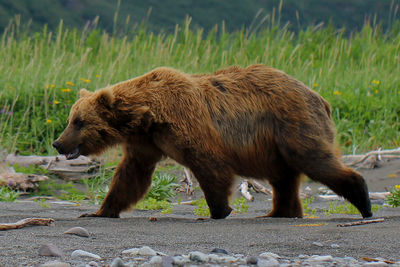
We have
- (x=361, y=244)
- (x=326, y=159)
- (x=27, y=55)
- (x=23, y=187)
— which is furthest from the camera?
(x=27, y=55)

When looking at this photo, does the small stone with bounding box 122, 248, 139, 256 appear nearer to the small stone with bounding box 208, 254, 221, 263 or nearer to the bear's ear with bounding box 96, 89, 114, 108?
the small stone with bounding box 208, 254, 221, 263

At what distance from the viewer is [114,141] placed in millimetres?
4902

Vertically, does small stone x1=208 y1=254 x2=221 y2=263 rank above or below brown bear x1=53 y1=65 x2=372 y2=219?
below

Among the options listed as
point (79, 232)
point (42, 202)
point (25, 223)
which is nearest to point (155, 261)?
point (79, 232)

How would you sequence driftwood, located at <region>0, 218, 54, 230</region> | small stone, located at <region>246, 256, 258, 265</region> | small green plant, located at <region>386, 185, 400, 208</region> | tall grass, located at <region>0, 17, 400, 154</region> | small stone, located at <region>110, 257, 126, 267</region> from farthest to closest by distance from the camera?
tall grass, located at <region>0, 17, 400, 154</region> → small green plant, located at <region>386, 185, 400, 208</region> → driftwood, located at <region>0, 218, 54, 230</region> → small stone, located at <region>246, 256, 258, 265</region> → small stone, located at <region>110, 257, 126, 267</region>

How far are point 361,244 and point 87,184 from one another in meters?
3.98

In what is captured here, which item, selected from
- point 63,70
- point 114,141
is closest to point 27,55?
point 63,70

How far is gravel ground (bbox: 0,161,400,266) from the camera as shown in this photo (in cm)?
293

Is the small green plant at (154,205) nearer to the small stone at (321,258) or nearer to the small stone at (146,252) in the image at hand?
the small stone at (146,252)

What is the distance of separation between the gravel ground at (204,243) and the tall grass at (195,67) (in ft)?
13.6

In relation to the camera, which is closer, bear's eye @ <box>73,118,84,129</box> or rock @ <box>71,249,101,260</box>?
rock @ <box>71,249,101,260</box>

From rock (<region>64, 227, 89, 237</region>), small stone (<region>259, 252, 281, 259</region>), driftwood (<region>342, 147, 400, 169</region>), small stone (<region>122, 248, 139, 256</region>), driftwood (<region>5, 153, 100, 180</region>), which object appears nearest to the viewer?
small stone (<region>259, 252, 281, 259</region>)

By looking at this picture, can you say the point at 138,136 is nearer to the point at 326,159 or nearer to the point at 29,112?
the point at 326,159

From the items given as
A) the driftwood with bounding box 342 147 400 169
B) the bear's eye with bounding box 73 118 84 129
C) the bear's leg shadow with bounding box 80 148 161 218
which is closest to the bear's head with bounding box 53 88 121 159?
the bear's eye with bounding box 73 118 84 129
